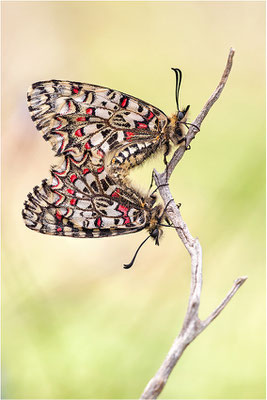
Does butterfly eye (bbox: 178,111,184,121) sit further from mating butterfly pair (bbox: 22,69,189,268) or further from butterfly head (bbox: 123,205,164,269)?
butterfly head (bbox: 123,205,164,269)

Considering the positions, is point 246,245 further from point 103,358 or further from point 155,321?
point 103,358

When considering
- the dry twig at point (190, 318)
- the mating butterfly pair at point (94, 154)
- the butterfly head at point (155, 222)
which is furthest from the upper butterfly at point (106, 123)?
the dry twig at point (190, 318)

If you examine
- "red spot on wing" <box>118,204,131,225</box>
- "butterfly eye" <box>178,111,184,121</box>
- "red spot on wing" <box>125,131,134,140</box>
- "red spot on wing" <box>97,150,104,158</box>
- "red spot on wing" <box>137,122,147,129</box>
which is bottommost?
"red spot on wing" <box>118,204,131,225</box>

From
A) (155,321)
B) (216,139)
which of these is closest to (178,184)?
(216,139)

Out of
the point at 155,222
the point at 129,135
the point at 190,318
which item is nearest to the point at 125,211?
the point at 155,222

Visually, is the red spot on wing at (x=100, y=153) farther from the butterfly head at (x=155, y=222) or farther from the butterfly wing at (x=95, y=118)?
the butterfly head at (x=155, y=222)

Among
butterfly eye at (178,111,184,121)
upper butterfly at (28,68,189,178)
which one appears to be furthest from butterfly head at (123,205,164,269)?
butterfly eye at (178,111,184,121)

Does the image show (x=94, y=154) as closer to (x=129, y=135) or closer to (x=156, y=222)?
(x=129, y=135)
